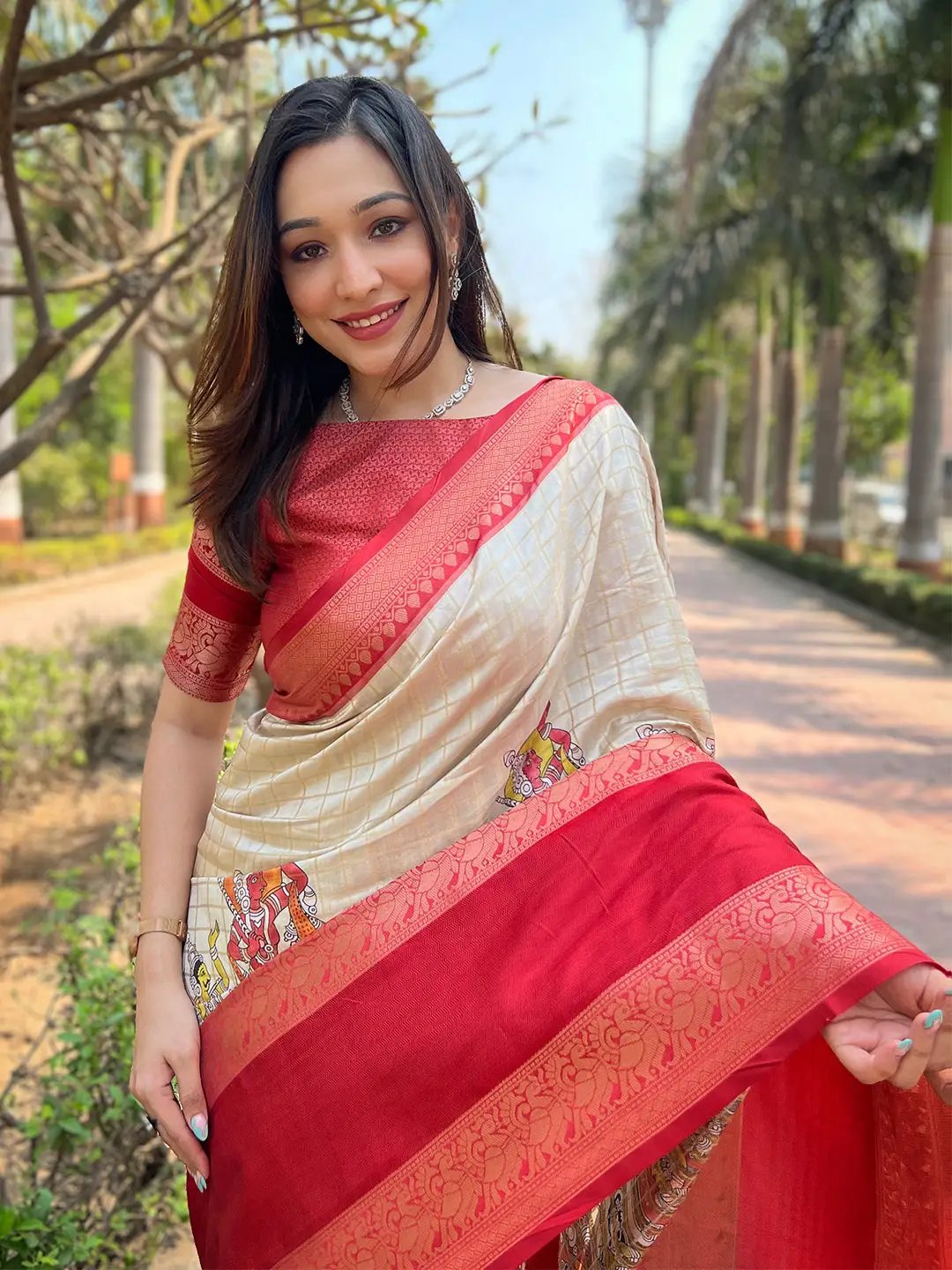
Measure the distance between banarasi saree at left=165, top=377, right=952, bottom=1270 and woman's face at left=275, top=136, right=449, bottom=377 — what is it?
129 mm

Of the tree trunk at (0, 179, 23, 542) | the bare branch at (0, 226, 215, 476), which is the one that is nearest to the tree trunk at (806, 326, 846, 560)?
the tree trunk at (0, 179, 23, 542)

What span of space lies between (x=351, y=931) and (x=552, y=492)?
526mm

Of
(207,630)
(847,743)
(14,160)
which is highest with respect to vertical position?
(14,160)

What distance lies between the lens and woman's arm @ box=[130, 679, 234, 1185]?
1.30 m

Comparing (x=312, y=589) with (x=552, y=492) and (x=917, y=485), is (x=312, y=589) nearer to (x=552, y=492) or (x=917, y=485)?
(x=552, y=492)

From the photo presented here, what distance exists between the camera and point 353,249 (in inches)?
53.1

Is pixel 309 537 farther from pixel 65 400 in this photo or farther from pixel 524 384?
pixel 65 400

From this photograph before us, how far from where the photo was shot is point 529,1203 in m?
1.13

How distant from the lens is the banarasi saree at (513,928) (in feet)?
3.68

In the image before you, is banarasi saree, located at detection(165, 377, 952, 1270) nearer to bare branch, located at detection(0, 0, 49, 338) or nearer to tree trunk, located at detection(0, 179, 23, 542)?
bare branch, located at detection(0, 0, 49, 338)

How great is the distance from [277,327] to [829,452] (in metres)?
14.1

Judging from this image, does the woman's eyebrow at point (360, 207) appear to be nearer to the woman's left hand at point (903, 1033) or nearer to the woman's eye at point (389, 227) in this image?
the woman's eye at point (389, 227)

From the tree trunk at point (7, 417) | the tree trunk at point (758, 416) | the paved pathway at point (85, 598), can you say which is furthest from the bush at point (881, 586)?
the tree trunk at point (7, 417)

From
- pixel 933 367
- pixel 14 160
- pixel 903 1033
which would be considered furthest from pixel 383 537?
pixel 933 367
